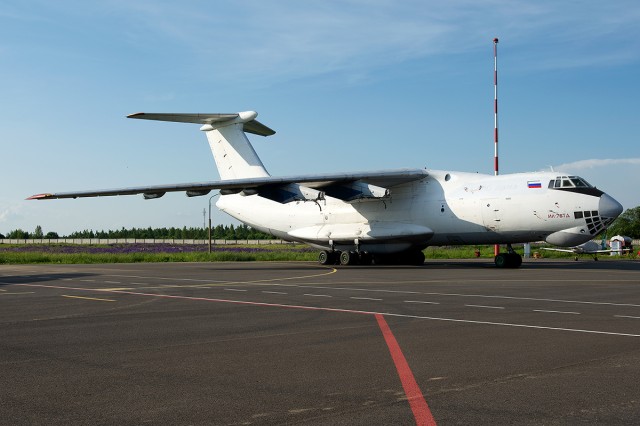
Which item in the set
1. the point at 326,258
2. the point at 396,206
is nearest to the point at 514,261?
the point at 396,206

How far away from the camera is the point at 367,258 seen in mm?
32375

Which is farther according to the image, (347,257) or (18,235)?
(18,235)

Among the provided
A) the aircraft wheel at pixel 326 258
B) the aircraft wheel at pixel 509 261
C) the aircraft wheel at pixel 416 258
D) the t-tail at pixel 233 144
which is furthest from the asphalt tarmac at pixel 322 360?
the t-tail at pixel 233 144

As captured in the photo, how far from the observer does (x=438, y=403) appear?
5.56m

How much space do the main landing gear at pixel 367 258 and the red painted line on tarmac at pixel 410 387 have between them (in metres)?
22.9

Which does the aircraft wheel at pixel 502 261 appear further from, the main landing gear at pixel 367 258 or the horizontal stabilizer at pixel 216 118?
the horizontal stabilizer at pixel 216 118

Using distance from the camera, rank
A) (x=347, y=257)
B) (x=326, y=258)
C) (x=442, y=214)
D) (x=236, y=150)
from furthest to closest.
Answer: (x=236, y=150) < (x=326, y=258) < (x=347, y=257) < (x=442, y=214)

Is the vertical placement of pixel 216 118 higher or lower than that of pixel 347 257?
higher

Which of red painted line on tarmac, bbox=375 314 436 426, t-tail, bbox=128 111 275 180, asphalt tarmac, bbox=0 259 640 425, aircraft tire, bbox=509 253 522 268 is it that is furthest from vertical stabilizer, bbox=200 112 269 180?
red painted line on tarmac, bbox=375 314 436 426

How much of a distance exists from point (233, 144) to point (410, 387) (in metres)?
31.3

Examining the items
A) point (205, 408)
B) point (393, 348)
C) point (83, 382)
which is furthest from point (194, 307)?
point (205, 408)

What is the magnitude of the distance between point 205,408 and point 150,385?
106 cm

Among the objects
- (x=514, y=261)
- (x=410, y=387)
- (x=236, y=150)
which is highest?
(x=236, y=150)

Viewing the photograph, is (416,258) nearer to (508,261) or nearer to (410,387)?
(508,261)
